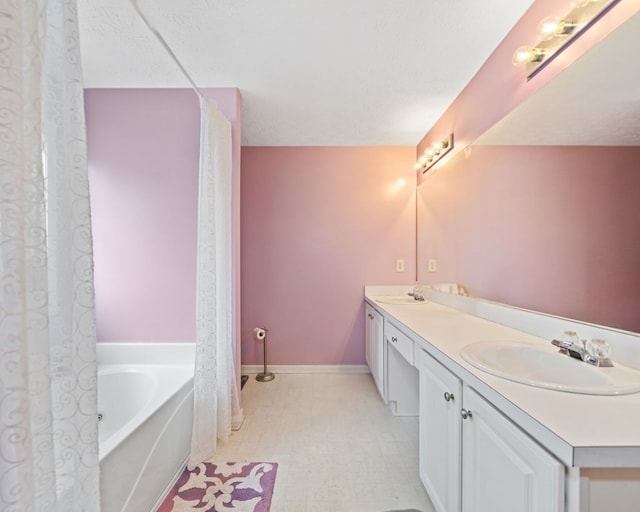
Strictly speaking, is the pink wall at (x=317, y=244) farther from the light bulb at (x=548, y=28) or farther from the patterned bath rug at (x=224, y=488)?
the light bulb at (x=548, y=28)

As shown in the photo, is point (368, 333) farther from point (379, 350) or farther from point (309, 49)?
point (309, 49)

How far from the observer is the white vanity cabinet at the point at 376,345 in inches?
92.0

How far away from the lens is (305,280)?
3064 mm

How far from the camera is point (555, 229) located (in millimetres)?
1219

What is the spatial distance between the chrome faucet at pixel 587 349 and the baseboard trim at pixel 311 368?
2.16 metres

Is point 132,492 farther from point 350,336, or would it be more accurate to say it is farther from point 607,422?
point 350,336

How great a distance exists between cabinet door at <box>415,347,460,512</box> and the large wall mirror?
1.85 feet

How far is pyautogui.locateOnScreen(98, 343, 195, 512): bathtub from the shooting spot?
45.5 inches

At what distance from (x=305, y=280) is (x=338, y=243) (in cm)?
50

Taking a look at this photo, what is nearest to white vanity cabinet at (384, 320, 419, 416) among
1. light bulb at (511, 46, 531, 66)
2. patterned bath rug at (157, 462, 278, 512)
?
patterned bath rug at (157, 462, 278, 512)

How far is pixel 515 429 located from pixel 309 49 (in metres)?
1.91

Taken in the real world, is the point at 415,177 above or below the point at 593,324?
above

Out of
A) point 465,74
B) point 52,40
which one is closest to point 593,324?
point 465,74

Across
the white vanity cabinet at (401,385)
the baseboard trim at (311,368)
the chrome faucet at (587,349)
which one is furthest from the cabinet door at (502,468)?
the baseboard trim at (311,368)
